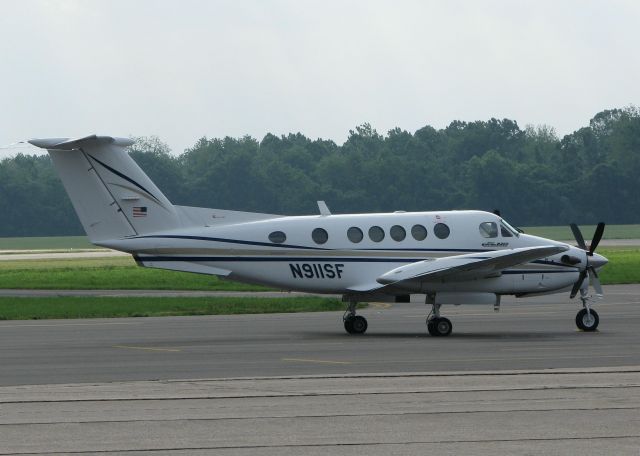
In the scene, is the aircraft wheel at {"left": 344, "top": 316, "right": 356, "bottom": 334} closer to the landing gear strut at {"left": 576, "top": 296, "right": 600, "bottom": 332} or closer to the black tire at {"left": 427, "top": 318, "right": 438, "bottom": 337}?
the black tire at {"left": 427, "top": 318, "right": 438, "bottom": 337}

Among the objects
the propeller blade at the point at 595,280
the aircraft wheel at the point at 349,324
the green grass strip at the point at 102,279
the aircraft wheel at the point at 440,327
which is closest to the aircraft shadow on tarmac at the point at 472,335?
the aircraft wheel at the point at 440,327

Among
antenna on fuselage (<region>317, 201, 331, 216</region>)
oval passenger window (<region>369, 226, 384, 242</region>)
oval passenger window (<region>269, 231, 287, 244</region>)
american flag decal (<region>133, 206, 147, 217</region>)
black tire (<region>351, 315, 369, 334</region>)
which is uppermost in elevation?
antenna on fuselage (<region>317, 201, 331, 216</region>)

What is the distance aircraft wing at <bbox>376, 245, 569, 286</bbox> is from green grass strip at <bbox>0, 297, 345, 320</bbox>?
10.1 meters

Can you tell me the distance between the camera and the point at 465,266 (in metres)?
28.2

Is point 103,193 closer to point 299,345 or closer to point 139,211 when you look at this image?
point 139,211

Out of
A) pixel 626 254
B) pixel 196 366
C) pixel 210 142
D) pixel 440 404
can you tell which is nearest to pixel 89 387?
pixel 196 366

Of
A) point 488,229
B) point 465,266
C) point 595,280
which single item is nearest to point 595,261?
point 595,280

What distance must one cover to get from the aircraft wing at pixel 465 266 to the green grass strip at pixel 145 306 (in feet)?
33.1

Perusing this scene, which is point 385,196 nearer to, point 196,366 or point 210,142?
point 210,142

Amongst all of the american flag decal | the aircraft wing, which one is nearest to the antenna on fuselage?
the aircraft wing

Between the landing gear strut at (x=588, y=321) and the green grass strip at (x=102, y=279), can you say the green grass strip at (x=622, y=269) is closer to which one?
the green grass strip at (x=102, y=279)

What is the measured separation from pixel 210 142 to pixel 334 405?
7212 inches

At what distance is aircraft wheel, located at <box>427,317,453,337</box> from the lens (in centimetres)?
2822

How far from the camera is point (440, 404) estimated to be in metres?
16.2
